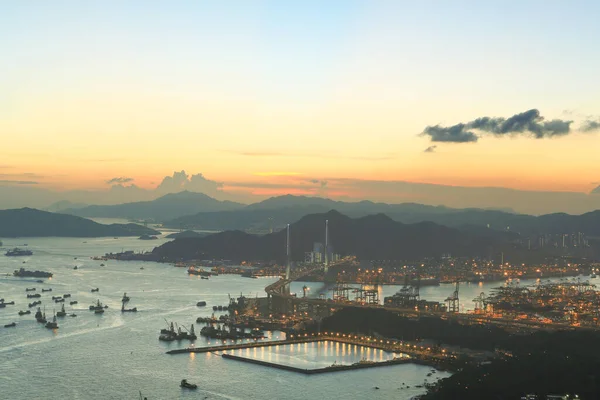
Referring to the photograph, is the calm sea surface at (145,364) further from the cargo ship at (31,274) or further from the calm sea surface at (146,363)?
the cargo ship at (31,274)

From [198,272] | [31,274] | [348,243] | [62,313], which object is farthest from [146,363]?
[348,243]

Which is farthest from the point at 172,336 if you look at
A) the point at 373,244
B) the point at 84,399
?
the point at 373,244

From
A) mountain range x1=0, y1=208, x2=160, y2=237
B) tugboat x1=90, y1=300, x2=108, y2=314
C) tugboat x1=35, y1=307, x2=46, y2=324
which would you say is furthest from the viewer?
mountain range x1=0, y1=208, x2=160, y2=237

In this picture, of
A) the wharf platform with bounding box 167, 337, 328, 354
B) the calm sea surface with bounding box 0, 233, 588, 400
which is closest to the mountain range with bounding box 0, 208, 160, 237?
the calm sea surface with bounding box 0, 233, 588, 400

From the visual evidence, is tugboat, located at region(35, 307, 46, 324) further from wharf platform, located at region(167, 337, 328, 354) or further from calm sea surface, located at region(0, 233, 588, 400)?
wharf platform, located at region(167, 337, 328, 354)

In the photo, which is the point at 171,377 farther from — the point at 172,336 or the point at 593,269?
the point at 593,269

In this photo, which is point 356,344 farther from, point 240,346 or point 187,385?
point 187,385

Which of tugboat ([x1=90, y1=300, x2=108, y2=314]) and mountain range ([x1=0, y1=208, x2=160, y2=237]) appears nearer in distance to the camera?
tugboat ([x1=90, y1=300, x2=108, y2=314])
